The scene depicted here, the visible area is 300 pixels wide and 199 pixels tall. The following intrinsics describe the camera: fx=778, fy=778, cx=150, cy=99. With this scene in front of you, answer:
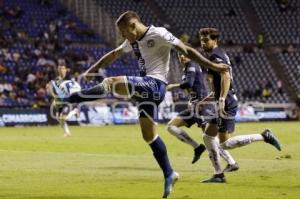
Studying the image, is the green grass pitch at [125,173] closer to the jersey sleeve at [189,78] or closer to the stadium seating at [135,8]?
the jersey sleeve at [189,78]

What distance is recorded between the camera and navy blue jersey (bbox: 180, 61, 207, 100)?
16266 mm

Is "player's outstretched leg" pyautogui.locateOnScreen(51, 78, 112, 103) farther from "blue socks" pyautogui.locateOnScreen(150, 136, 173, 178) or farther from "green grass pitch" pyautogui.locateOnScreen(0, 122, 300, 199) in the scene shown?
"green grass pitch" pyautogui.locateOnScreen(0, 122, 300, 199)

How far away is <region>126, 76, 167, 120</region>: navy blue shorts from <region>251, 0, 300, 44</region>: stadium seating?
43378 mm

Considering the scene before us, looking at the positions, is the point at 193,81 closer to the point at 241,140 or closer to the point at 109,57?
the point at 241,140

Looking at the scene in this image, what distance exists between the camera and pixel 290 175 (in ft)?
46.7

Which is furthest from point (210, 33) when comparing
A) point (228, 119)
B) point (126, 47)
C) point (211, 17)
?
point (211, 17)

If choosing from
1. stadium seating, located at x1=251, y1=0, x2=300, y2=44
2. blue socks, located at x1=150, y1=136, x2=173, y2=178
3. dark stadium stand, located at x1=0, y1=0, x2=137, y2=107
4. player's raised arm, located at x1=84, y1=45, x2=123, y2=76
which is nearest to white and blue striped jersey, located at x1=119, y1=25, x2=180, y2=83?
player's raised arm, located at x1=84, y1=45, x2=123, y2=76

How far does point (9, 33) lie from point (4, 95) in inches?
228

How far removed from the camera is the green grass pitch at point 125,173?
37.6 feet

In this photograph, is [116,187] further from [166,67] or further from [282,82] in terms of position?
[282,82]

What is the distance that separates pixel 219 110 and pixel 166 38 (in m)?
2.77

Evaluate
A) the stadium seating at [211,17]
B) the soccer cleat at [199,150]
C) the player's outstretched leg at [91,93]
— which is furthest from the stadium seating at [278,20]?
the player's outstretched leg at [91,93]

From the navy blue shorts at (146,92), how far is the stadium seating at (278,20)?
43378 millimetres

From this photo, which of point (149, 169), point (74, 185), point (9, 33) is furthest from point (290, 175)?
point (9, 33)
